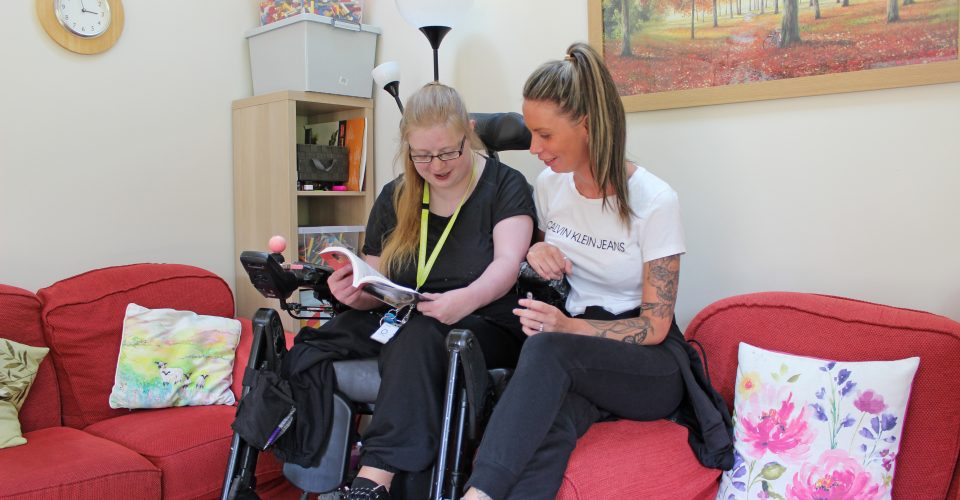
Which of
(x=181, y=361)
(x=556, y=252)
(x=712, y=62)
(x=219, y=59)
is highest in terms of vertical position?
(x=219, y=59)

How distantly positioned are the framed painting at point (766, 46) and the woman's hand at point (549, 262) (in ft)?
2.20

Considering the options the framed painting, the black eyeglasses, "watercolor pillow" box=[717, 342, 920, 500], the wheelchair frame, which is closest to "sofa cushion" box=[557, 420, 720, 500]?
"watercolor pillow" box=[717, 342, 920, 500]

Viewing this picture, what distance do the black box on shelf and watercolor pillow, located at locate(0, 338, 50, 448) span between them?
1133 mm

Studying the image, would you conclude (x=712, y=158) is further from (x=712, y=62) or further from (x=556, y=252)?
(x=556, y=252)

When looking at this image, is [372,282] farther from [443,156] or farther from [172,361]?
[172,361]

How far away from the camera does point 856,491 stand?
5.13 feet

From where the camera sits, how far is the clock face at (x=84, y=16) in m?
2.59

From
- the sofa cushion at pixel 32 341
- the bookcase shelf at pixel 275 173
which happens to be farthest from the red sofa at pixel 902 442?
the bookcase shelf at pixel 275 173

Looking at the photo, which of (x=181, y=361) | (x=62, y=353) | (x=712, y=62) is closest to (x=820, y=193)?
A: (x=712, y=62)

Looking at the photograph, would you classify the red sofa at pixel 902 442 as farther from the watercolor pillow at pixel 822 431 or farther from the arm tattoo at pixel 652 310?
the arm tattoo at pixel 652 310

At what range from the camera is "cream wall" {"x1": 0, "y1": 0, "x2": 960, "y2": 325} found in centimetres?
190

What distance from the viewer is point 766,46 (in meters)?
2.07

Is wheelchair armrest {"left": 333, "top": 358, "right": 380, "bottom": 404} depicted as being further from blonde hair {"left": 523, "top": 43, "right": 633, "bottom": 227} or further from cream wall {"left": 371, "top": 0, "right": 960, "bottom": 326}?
cream wall {"left": 371, "top": 0, "right": 960, "bottom": 326}

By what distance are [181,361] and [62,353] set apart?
318 mm
